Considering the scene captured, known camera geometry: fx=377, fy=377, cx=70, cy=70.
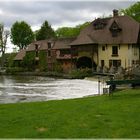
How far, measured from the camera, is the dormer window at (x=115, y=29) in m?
58.6

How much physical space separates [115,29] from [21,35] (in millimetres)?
50967

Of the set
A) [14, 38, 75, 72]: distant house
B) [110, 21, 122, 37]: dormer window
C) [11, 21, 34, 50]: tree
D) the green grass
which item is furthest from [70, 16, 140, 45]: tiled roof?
the green grass

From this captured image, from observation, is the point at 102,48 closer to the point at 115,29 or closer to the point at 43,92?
the point at 115,29

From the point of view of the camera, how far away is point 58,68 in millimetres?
67875

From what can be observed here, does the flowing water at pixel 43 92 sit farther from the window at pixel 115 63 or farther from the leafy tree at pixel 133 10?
the leafy tree at pixel 133 10

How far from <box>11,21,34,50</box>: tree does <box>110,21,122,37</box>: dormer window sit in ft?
165

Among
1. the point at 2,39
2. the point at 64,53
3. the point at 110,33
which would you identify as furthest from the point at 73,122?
the point at 2,39

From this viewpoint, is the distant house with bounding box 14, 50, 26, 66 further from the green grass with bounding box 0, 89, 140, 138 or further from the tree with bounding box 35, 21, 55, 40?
the green grass with bounding box 0, 89, 140, 138

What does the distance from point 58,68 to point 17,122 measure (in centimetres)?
5745

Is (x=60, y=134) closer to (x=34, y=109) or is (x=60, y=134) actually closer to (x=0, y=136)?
(x=0, y=136)

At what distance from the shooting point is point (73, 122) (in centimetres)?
1023

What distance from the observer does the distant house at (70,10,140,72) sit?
188 feet

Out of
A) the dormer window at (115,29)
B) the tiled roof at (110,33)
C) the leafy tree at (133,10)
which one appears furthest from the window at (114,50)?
the leafy tree at (133,10)

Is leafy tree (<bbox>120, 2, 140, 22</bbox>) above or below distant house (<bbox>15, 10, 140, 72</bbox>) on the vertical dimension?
above
